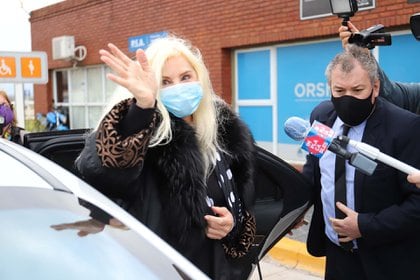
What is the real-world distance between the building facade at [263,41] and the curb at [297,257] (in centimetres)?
257

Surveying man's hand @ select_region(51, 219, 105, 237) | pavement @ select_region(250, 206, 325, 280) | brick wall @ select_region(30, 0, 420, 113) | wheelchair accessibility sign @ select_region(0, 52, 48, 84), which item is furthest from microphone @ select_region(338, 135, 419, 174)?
wheelchair accessibility sign @ select_region(0, 52, 48, 84)

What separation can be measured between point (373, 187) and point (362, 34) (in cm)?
79

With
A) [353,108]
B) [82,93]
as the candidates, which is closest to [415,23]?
[353,108]

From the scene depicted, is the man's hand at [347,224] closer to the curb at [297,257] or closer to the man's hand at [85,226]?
the man's hand at [85,226]

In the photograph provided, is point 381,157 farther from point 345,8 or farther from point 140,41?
point 140,41

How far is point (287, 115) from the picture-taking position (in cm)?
782

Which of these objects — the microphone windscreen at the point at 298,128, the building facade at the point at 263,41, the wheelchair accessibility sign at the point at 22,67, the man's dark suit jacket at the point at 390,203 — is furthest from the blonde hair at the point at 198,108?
the wheelchair accessibility sign at the point at 22,67

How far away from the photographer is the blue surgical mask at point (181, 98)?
1.98 m

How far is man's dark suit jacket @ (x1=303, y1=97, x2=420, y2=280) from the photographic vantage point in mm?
2111

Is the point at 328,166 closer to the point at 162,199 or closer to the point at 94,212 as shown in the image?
the point at 162,199

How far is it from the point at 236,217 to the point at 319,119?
72 centimetres

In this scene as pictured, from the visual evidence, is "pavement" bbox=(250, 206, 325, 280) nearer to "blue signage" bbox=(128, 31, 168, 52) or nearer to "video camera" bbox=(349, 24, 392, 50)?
"video camera" bbox=(349, 24, 392, 50)

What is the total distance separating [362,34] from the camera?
97.0 inches

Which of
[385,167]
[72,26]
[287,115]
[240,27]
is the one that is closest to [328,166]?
[385,167]
